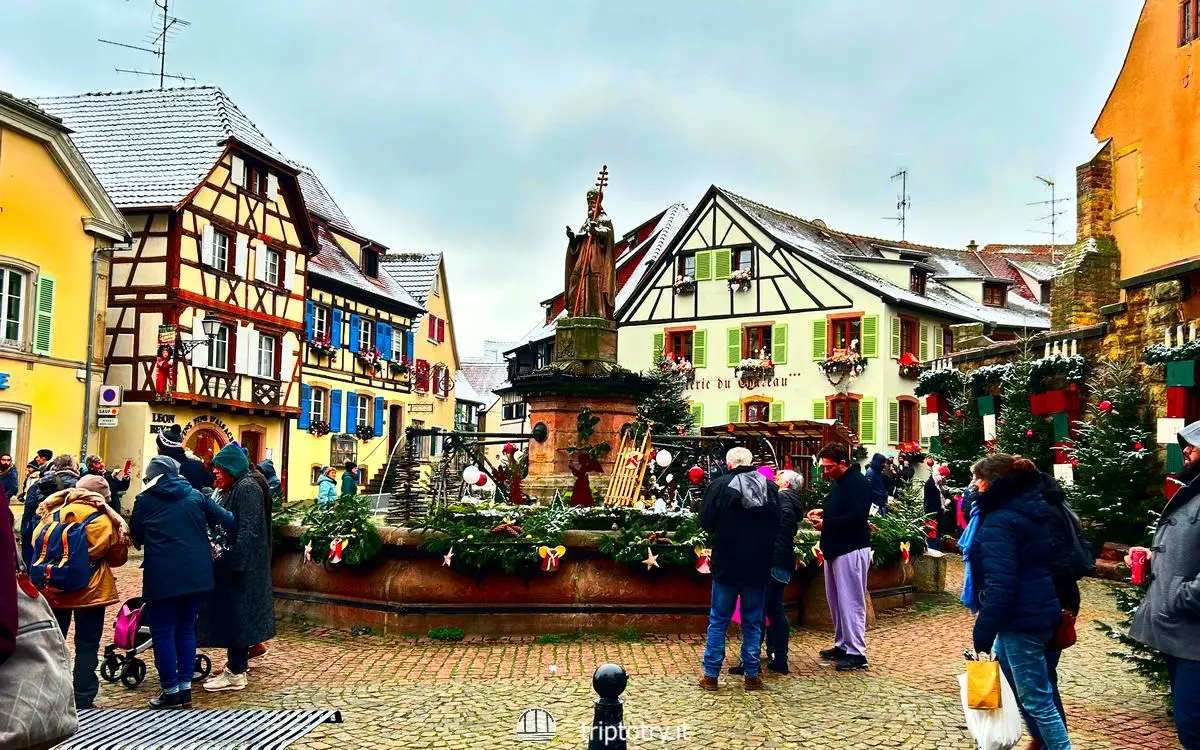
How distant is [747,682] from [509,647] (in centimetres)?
221

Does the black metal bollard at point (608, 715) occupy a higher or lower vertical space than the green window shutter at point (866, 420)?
lower

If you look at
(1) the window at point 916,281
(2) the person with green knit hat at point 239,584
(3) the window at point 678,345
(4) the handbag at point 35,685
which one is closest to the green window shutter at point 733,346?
(3) the window at point 678,345

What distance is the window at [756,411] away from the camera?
33.3 m

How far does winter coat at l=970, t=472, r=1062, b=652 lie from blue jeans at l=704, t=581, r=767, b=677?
7.41 ft

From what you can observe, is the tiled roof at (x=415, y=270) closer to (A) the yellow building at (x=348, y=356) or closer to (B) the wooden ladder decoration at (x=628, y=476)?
(A) the yellow building at (x=348, y=356)

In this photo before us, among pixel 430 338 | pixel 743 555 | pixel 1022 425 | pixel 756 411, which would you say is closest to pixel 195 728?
pixel 743 555

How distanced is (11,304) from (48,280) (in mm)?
869

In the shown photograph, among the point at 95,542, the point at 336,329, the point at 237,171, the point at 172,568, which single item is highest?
the point at 237,171

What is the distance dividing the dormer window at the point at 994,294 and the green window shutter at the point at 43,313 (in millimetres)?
29524

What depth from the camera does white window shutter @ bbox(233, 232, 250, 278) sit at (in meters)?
27.3

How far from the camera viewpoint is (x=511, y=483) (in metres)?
11.8

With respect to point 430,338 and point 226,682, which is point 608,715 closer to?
point 226,682

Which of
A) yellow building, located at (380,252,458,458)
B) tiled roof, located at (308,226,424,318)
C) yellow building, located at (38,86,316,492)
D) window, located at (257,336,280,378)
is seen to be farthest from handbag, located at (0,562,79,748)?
yellow building, located at (380,252,458,458)

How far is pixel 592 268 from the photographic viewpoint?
1327cm
